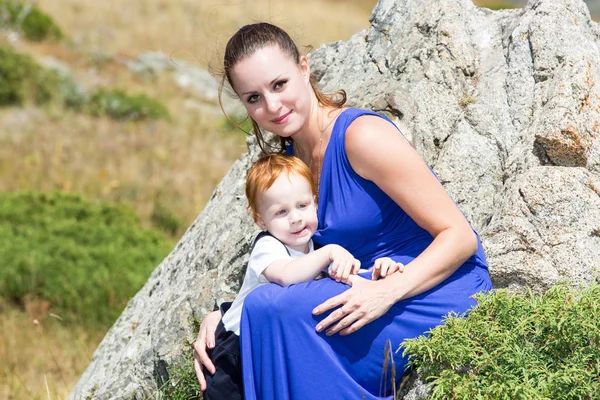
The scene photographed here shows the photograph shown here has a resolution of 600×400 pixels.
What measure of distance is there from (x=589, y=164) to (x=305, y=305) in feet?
5.26

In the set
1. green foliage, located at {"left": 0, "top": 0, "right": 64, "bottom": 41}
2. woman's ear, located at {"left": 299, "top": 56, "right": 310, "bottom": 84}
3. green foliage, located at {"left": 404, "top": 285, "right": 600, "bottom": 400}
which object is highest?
green foliage, located at {"left": 0, "top": 0, "right": 64, "bottom": 41}

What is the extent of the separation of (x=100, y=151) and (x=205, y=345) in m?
9.60

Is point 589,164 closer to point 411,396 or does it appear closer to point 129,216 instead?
point 411,396

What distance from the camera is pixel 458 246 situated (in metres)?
3.01

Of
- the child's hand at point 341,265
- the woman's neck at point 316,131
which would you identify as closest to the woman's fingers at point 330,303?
the child's hand at point 341,265

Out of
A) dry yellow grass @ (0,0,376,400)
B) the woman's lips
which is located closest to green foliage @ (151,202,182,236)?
dry yellow grass @ (0,0,376,400)

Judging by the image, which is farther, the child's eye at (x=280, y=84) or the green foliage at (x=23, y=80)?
the green foliage at (x=23, y=80)

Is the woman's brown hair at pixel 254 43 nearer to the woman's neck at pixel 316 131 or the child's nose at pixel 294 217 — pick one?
the woman's neck at pixel 316 131

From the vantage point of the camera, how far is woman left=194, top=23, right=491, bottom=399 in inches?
116

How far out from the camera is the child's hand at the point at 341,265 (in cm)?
299

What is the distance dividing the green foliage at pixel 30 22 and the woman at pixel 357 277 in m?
16.8

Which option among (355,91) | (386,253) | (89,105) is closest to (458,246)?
(386,253)

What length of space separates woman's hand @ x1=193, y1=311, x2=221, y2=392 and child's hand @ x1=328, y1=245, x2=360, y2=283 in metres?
0.74

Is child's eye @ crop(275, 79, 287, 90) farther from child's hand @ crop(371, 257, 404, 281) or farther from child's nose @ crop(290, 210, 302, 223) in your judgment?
child's hand @ crop(371, 257, 404, 281)
